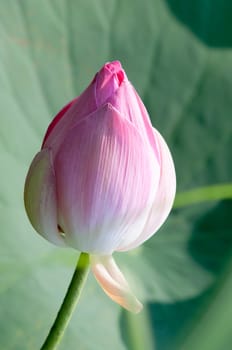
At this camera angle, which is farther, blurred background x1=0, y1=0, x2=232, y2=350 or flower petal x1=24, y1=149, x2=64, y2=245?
blurred background x1=0, y1=0, x2=232, y2=350

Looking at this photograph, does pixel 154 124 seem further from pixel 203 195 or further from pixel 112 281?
pixel 112 281

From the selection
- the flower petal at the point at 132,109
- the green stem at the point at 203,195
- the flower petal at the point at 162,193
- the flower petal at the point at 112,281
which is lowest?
the green stem at the point at 203,195

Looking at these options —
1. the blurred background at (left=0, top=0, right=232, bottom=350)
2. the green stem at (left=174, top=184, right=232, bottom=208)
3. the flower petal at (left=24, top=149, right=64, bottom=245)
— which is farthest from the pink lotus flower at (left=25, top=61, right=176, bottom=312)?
the green stem at (left=174, top=184, right=232, bottom=208)

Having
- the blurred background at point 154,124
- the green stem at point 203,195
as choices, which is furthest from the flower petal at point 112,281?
the green stem at point 203,195

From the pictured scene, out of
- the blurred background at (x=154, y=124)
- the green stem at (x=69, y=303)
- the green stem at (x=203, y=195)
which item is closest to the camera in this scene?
the green stem at (x=69, y=303)

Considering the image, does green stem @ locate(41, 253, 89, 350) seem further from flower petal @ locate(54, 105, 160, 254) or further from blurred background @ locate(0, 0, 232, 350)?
blurred background @ locate(0, 0, 232, 350)

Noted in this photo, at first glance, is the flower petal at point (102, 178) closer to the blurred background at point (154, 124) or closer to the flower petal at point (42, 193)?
the flower petal at point (42, 193)
